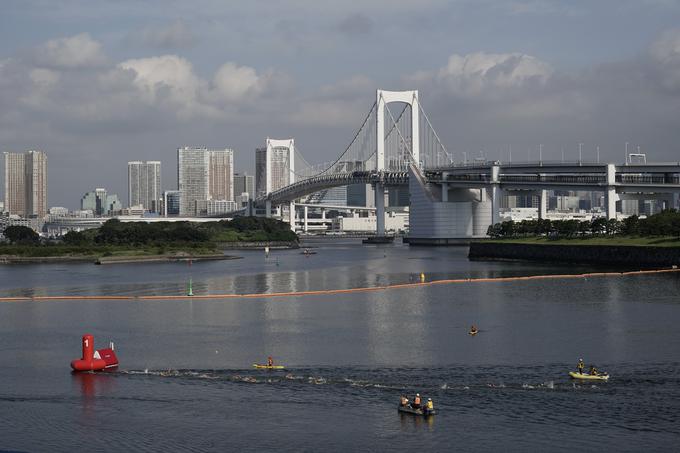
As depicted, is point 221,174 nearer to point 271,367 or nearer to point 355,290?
point 355,290

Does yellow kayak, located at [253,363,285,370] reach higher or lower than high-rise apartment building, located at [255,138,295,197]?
lower

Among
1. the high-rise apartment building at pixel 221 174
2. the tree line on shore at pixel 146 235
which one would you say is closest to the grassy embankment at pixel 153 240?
the tree line on shore at pixel 146 235

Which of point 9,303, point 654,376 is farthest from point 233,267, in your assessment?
point 654,376

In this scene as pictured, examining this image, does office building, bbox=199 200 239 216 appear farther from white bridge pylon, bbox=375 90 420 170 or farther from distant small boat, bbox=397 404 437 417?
→ distant small boat, bbox=397 404 437 417

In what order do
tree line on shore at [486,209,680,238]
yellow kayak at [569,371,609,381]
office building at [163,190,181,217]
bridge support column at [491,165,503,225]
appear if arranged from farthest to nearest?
1. office building at [163,190,181,217]
2. bridge support column at [491,165,503,225]
3. tree line on shore at [486,209,680,238]
4. yellow kayak at [569,371,609,381]

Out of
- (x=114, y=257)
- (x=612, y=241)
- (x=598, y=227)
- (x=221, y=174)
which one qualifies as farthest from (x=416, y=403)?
(x=221, y=174)

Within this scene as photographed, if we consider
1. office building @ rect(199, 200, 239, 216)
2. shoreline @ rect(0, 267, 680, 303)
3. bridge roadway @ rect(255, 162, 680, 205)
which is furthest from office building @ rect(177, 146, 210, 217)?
shoreline @ rect(0, 267, 680, 303)
